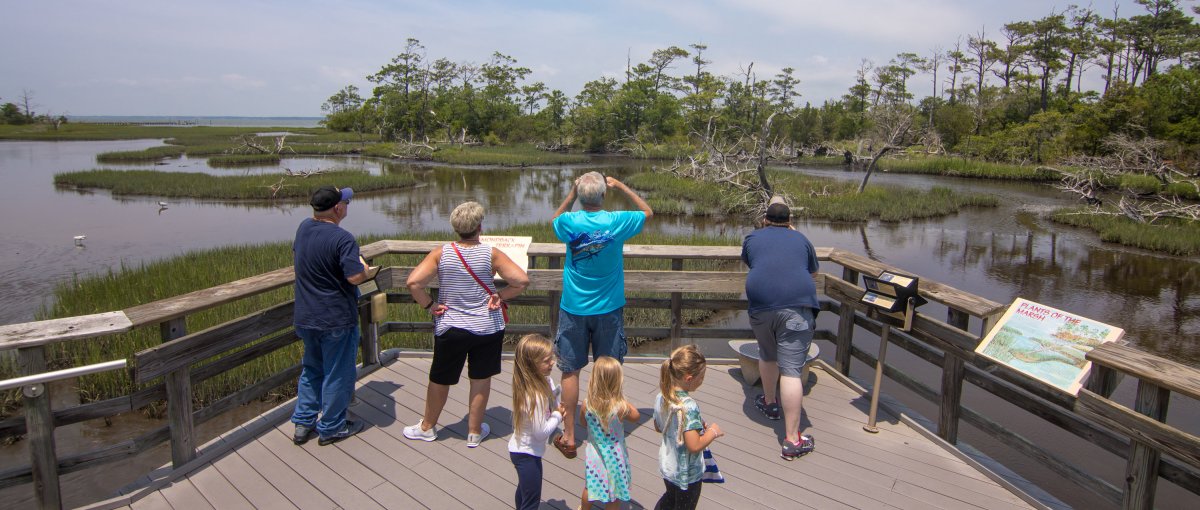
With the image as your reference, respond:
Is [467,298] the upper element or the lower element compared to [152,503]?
upper

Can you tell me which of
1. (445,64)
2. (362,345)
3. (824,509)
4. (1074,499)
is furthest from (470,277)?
(445,64)

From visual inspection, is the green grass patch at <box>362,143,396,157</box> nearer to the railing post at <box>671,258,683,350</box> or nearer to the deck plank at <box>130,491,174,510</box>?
the railing post at <box>671,258,683,350</box>

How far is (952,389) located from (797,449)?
1.08 metres

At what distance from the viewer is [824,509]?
3447 millimetres

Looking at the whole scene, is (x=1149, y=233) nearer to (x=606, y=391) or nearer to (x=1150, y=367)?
(x=1150, y=367)

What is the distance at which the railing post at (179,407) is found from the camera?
3.56 m

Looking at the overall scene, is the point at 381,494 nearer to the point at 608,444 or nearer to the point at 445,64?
the point at 608,444

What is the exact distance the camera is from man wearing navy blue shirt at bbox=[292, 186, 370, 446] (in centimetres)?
378

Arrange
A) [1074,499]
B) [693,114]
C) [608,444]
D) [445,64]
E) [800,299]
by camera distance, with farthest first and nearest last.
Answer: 1. [445,64]
2. [693,114]
3. [1074,499]
4. [800,299]
5. [608,444]

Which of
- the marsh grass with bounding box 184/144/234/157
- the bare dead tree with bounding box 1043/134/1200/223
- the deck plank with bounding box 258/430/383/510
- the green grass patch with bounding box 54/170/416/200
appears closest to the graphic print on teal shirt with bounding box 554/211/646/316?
the deck plank with bounding box 258/430/383/510

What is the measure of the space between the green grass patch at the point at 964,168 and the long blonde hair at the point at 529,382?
120ft

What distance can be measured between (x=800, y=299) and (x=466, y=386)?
2478mm

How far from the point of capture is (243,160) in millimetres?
40531

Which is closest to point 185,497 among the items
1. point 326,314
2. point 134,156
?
point 326,314
